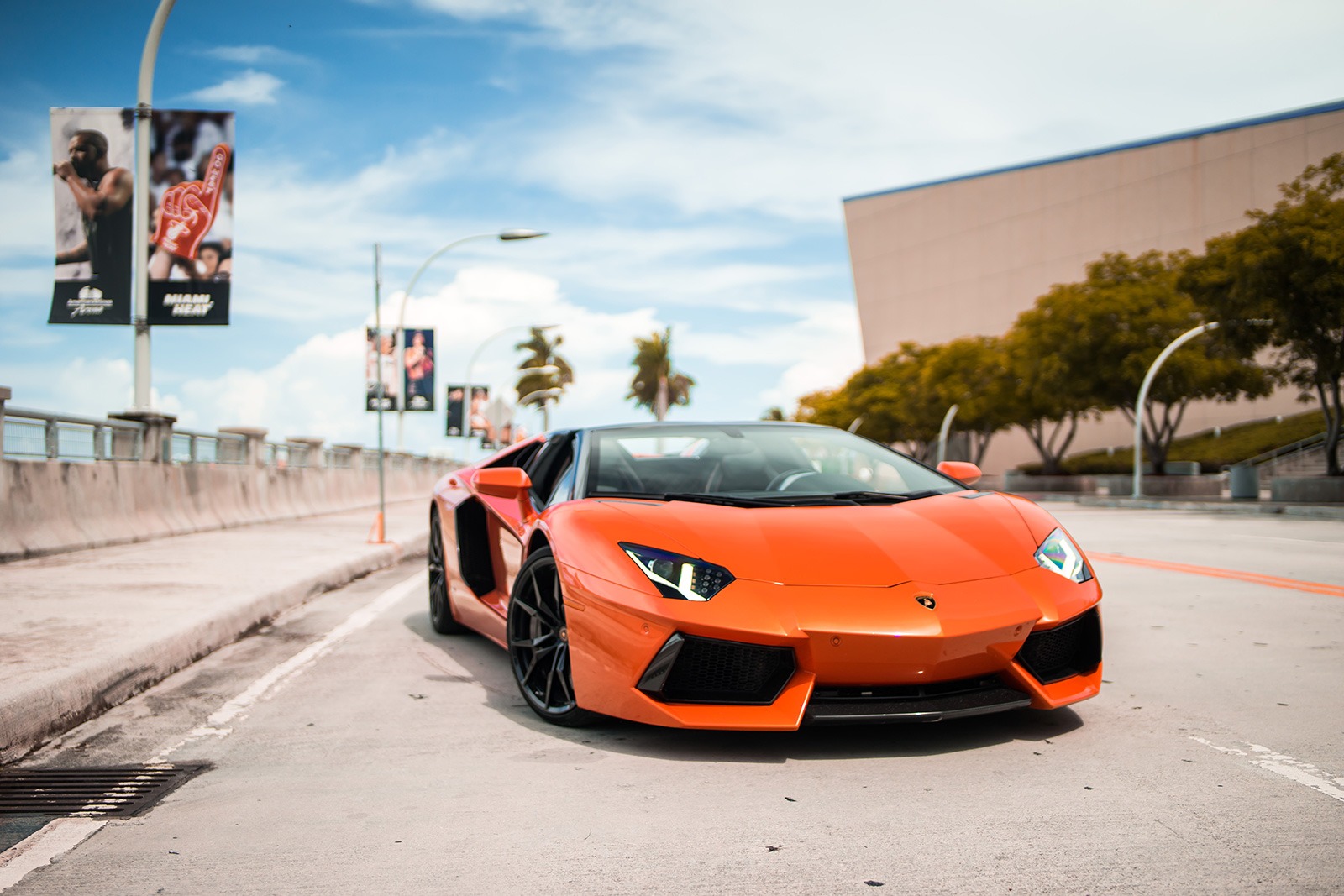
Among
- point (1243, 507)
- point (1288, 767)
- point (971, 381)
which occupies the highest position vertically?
point (971, 381)

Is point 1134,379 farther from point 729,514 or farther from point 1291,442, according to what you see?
point 729,514

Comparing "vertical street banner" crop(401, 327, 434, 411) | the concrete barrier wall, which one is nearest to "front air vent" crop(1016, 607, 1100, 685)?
the concrete barrier wall

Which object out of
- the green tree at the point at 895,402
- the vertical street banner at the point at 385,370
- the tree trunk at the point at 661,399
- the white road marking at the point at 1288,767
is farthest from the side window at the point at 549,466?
the tree trunk at the point at 661,399

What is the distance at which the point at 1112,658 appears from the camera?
5.66m

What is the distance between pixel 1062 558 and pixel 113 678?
13.7 ft

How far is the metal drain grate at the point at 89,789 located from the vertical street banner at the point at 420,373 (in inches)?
1396

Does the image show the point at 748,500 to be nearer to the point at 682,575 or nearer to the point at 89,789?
the point at 682,575

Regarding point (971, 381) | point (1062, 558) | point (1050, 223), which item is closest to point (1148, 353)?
point (971, 381)

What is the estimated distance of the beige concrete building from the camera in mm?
66625

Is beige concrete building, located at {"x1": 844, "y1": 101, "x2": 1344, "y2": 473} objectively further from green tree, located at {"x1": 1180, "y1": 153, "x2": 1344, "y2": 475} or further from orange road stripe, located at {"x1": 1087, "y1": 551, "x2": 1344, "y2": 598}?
orange road stripe, located at {"x1": 1087, "y1": 551, "x2": 1344, "y2": 598}

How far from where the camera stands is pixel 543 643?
14.8ft

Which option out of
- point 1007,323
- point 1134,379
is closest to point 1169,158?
point 1007,323

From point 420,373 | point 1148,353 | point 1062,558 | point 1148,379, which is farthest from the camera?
point 420,373

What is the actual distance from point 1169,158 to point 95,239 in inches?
2794
